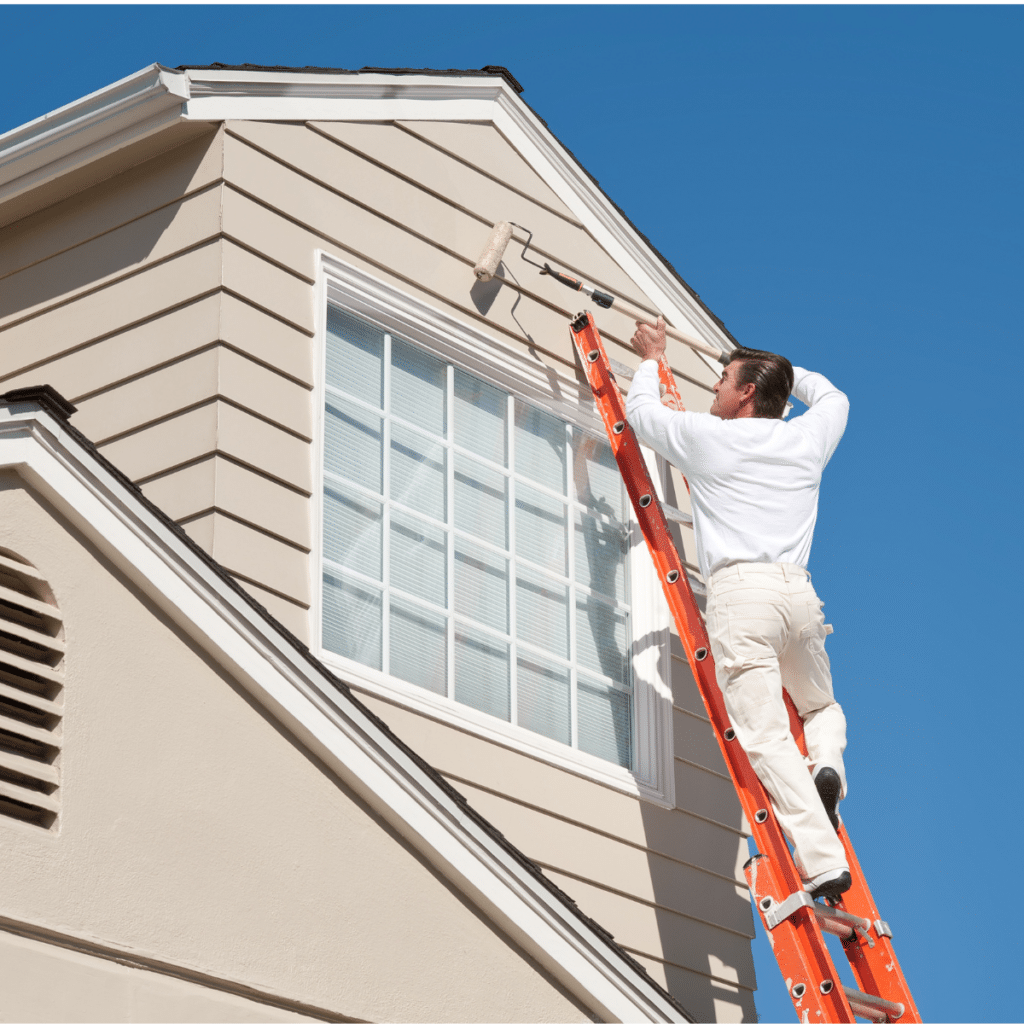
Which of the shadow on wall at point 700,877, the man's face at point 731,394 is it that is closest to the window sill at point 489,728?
the shadow on wall at point 700,877

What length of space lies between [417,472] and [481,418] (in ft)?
1.75

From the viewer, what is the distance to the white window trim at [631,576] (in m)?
5.79

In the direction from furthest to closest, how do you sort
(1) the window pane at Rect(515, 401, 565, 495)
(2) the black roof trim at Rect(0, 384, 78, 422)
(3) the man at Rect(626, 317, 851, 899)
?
(1) the window pane at Rect(515, 401, 565, 495) → (3) the man at Rect(626, 317, 851, 899) → (2) the black roof trim at Rect(0, 384, 78, 422)

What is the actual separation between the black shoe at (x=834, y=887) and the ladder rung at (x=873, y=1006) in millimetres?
309

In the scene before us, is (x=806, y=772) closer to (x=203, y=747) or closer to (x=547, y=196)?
(x=203, y=747)

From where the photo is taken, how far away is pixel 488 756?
5.97 metres

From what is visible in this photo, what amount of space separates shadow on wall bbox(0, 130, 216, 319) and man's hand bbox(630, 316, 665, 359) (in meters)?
2.21

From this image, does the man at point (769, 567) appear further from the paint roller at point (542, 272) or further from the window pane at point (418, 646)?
the window pane at point (418, 646)

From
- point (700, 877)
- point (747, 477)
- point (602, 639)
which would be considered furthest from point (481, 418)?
point (700, 877)

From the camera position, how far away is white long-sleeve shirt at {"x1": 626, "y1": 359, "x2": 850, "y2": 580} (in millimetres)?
5945

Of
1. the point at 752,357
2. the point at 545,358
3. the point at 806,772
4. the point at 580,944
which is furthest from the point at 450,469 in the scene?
the point at 580,944

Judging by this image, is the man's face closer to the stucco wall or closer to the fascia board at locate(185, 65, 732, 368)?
the fascia board at locate(185, 65, 732, 368)

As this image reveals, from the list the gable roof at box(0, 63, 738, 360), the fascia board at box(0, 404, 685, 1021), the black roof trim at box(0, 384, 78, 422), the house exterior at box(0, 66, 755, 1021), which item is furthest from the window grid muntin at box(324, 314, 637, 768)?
the black roof trim at box(0, 384, 78, 422)

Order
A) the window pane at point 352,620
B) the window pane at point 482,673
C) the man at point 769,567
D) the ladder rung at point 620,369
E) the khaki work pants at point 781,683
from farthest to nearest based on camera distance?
the ladder rung at point 620,369 < the window pane at point 482,673 < the window pane at point 352,620 < the man at point 769,567 < the khaki work pants at point 781,683
